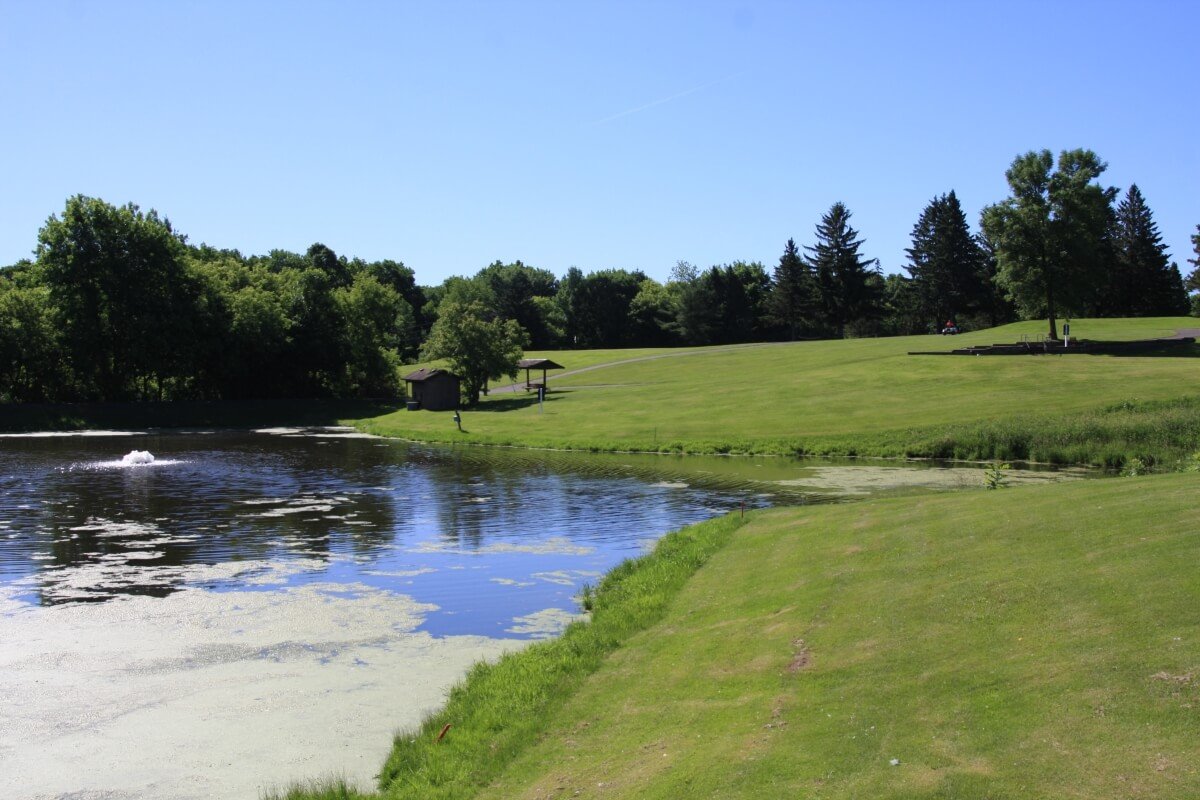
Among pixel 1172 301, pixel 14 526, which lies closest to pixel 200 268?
pixel 14 526

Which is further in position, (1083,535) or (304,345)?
(304,345)

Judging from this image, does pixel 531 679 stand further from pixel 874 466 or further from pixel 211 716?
pixel 874 466

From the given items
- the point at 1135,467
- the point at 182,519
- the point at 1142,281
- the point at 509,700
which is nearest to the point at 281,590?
the point at 509,700

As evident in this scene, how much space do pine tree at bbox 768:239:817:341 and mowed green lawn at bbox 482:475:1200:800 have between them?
123m

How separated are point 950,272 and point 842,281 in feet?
50.5

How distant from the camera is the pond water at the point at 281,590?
12445 millimetres

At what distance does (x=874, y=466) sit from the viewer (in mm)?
42531

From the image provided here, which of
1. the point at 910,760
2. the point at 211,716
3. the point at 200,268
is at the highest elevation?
the point at 200,268

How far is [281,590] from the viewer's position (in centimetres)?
2122

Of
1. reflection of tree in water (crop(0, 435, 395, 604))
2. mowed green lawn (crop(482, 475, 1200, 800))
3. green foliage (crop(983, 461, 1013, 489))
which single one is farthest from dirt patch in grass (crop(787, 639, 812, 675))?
green foliage (crop(983, 461, 1013, 489))

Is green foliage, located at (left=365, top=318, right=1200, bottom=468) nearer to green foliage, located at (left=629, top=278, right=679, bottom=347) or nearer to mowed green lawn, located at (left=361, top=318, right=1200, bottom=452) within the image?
mowed green lawn, located at (left=361, top=318, right=1200, bottom=452)

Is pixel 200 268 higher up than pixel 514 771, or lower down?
higher up

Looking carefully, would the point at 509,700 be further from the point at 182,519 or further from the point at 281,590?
the point at 182,519

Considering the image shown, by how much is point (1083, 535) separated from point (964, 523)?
3.60m
